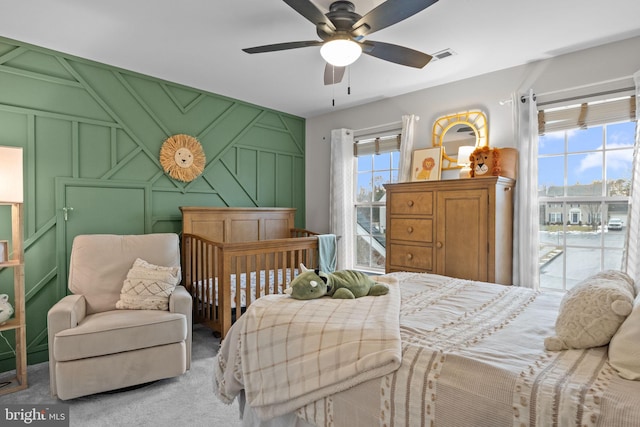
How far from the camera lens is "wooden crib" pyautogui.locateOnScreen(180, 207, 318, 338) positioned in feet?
9.53

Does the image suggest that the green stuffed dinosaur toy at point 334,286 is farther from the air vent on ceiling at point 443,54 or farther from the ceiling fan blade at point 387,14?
the air vent on ceiling at point 443,54

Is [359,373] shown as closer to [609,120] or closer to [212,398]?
[212,398]

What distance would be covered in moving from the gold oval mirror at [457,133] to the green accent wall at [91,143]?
225 cm

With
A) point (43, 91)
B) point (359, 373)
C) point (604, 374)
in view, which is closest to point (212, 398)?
point (359, 373)

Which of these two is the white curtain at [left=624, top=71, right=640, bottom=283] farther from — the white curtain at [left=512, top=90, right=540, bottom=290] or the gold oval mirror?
the gold oval mirror

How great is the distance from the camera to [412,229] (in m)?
3.20

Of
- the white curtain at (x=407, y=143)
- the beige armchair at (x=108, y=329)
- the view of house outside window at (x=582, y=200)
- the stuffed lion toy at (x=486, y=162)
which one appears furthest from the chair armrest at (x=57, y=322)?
the view of house outside window at (x=582, y=200)

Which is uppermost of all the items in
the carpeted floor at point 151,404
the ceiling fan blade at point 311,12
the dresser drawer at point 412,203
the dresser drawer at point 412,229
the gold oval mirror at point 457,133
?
the ceiling fan blade at point 311,12

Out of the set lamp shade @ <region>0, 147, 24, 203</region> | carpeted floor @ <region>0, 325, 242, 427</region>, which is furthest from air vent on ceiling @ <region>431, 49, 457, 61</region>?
lamp shade @ <region>0, 147, 24, 203</region>

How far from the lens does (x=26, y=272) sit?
9.04 feet

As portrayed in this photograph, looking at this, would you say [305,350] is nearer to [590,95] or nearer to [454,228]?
[454,228]

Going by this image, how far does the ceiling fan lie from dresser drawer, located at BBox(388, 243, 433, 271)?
1.59 meters

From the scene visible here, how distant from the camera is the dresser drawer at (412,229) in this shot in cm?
309

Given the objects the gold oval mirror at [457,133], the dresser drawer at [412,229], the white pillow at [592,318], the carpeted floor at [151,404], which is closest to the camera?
the white pillow at [592,318]
